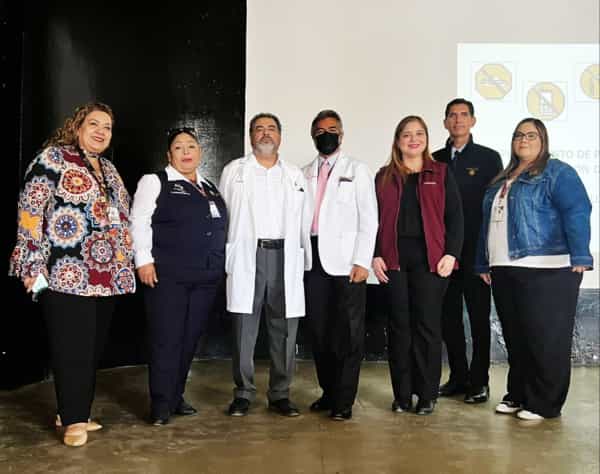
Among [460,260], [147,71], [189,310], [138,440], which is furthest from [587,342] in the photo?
[147,71]

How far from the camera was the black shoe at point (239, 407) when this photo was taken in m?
3.26

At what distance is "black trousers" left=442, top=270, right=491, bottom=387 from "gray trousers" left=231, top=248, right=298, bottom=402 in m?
1.02

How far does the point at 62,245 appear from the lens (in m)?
2.70

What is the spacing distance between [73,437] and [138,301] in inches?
72.6

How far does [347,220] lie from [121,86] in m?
2.12

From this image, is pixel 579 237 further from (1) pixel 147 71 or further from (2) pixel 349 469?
(1) pixel 147 71

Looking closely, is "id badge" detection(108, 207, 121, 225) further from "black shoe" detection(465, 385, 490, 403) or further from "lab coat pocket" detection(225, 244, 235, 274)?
"black shoe" detection(465, 385, 490, 403)

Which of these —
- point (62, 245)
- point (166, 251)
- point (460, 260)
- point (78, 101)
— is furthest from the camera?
point (78, 101)

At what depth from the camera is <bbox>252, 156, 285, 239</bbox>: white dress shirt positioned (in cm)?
323

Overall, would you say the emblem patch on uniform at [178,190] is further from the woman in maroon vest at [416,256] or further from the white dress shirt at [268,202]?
the woman in maroon vest at [416,256]

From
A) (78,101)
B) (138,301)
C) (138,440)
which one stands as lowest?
(138,440)

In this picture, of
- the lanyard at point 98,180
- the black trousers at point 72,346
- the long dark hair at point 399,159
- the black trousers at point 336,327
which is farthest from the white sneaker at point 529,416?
the lanyard at point 98,180

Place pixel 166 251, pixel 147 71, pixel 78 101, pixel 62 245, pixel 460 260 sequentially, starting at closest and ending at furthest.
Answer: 1. pixel 62 245
2. pixel 166 251
3. pixel 460 260
4. pixel 78 101
5. pixel 147 71

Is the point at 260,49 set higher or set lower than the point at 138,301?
higher
